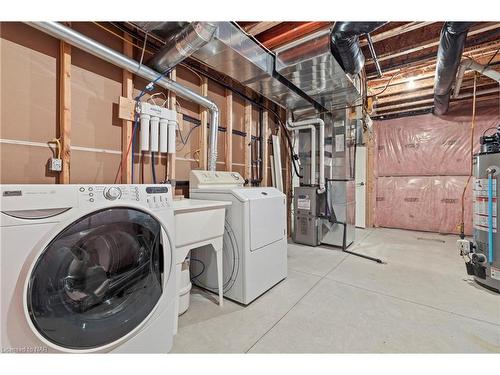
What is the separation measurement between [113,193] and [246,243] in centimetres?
105

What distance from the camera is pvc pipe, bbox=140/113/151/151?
71.7 inches

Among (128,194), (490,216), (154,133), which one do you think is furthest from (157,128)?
(490,216)

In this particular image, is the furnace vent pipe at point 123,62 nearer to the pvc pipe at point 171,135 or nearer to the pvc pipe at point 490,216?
the pvc pipe at point 171,135

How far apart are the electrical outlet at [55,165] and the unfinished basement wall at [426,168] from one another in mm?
5336

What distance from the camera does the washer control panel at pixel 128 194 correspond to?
960mm

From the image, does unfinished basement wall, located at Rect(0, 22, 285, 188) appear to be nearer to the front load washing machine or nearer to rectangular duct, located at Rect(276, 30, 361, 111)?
the front load washing machine

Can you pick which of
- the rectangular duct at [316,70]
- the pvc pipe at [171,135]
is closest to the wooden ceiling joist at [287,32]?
the rectangular duct at [316,70]

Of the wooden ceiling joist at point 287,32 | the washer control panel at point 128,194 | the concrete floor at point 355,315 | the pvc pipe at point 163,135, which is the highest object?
the wooden ceiling joist at point 287,32

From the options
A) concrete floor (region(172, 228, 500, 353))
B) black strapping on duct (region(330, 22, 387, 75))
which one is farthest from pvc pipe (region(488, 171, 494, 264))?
black strapping on duct (region(330, 22, 387, 75))

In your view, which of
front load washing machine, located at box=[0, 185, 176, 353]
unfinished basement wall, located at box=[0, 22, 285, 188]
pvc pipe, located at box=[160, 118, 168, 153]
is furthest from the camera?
pvc pipe, located at box=[160, 118, 168, 153]

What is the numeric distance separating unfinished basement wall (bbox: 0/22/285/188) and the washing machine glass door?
2.64 feet

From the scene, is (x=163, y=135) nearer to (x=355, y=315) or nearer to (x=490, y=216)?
(x=355, y=315)

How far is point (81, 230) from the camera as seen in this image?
96 cm

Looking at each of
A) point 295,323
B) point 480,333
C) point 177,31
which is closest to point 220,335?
point 295,323
